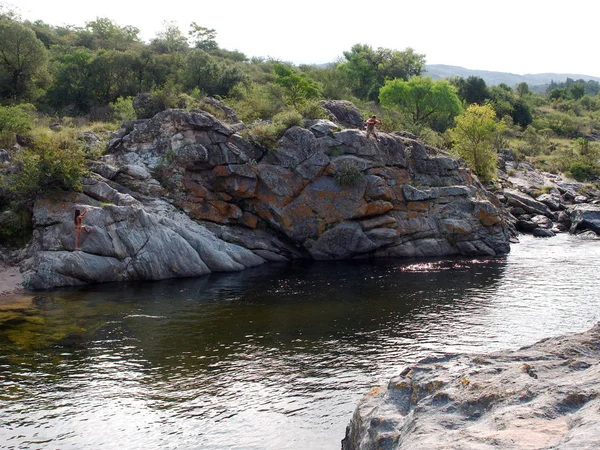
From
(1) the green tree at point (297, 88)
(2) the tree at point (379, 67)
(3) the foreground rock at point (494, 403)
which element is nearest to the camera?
(3) the foreground rock at point (494, 403)

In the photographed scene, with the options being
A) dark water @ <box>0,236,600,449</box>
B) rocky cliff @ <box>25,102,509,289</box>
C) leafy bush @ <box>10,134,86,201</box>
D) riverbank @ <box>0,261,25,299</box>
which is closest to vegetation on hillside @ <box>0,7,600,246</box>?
leafy bush @ <box>10,134,86,201</box>

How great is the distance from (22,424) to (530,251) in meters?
30.1

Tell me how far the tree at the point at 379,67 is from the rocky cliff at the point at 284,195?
49.4 meters

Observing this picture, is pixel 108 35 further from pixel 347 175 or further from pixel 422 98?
pixel 347 175

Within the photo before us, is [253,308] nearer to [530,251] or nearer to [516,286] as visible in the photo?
[516,286]

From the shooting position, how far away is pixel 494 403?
6344 mm

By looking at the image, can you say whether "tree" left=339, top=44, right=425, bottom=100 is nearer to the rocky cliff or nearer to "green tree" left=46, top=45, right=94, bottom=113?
"green tree" left=46, top=45, right=94, bottom=113

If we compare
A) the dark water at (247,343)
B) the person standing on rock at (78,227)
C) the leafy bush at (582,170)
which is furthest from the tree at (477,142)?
the person standing on rock at (78,227)

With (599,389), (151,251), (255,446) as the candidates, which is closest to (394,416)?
(599,389)

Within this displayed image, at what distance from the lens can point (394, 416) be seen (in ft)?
23.2

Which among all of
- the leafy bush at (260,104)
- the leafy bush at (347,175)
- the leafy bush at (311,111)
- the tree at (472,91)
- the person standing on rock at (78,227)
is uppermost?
the tree at (472,91)

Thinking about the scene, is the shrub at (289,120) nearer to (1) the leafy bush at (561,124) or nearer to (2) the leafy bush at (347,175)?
(2) the leafy bush at (347,175)

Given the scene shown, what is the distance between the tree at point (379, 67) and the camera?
8194cm

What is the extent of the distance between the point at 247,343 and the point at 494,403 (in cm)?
1100
